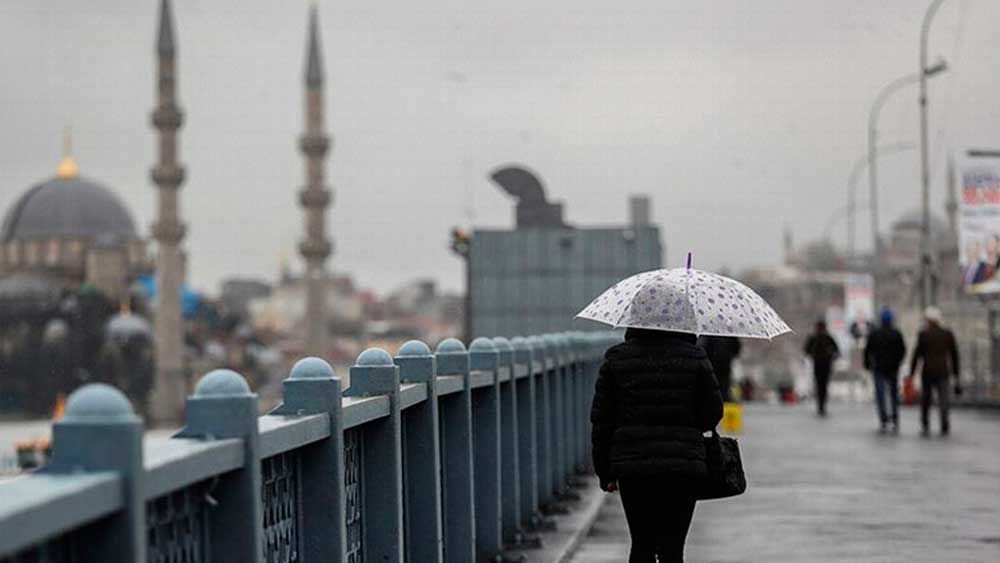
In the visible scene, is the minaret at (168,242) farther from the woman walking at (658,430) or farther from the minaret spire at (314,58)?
the woman walking at (658,430)

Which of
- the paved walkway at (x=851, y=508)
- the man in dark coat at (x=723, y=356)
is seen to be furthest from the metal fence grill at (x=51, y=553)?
the man in dark coat at (x=723, y=356)

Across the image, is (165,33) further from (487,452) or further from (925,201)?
(487,452)

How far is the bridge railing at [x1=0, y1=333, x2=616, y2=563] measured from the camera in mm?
4227

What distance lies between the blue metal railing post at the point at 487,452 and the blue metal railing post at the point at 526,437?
4.64ft

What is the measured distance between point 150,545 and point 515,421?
28.2 feet

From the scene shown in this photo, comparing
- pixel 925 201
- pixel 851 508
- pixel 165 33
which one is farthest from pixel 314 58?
pixel 851 508

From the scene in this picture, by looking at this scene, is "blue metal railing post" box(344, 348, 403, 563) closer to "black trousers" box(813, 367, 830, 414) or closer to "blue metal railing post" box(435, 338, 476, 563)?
"blue metal railing post" box(435, 338, 476, 563)

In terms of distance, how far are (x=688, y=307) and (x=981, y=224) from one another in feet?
88.3

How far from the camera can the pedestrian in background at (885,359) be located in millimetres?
27844

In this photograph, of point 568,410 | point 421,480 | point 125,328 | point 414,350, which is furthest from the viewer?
point 125,328

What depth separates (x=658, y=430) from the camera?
26.8ft

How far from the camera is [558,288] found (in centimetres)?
4541

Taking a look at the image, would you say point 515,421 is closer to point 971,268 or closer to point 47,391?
point 971,268

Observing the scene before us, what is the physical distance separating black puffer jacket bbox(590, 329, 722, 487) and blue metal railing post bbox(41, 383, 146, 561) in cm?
389
